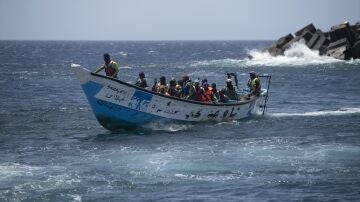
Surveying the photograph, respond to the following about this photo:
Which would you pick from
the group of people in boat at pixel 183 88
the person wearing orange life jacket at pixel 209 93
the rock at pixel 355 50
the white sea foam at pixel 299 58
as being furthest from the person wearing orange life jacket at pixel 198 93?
the white sea foam at pixel 299 58

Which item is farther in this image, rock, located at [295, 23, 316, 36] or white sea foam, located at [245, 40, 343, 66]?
rock, located at [295, 23, 316, 36]

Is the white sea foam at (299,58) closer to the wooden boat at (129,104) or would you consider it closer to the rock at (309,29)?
the rock at (309,29)

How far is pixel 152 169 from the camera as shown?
58.3 ft

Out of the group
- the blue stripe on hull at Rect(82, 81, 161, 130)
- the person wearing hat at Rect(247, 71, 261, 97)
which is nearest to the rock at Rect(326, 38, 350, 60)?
the person wearing hat at Rect(247, 71, 261, 97)

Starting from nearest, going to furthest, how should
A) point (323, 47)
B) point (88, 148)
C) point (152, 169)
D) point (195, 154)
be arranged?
point (152, 169) < point (195, 154) < point (88, 148) < point (323, 47)

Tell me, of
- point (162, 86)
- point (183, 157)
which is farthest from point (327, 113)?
point (183, 157)

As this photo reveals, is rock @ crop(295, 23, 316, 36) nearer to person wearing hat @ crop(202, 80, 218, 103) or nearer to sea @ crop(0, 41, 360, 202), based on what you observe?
sea @ crop(0, 41, 360, 202)

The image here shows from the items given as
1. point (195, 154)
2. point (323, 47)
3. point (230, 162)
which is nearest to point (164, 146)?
point (195, 154)

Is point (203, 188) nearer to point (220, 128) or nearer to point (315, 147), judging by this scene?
point (315, 147)

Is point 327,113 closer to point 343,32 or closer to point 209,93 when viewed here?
point 209,93

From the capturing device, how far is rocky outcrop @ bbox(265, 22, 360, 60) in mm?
66688

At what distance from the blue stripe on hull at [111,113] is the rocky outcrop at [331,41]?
153ft

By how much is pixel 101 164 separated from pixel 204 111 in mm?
8003

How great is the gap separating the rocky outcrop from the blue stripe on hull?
46520mm
